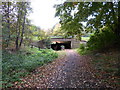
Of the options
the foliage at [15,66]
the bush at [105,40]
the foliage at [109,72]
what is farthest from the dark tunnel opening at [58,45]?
the foliage at [109,72]

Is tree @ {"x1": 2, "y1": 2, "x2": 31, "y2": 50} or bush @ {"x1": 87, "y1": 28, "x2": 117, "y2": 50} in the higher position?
tree @ {"x1": 2, "y1": 2, "x2": 31, "y2": 50}

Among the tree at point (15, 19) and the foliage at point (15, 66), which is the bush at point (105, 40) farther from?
the tree at point (15, 19)

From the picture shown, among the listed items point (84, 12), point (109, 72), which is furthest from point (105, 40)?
point (109, 72)

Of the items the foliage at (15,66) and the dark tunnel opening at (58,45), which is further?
the dark tunnel opening at (58,45)

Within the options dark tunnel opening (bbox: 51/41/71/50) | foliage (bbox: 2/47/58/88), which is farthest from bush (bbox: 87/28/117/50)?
dark tunnel opening (bbox: 51/41/71/50)

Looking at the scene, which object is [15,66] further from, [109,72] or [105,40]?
[105,40]

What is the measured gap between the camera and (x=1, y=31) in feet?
18.0

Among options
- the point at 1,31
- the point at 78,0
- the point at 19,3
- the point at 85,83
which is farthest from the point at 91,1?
the point at 19,3

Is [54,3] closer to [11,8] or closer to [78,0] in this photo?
[78,0]

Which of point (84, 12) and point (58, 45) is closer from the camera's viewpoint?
point (84, 12)

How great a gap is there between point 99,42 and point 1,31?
760cm

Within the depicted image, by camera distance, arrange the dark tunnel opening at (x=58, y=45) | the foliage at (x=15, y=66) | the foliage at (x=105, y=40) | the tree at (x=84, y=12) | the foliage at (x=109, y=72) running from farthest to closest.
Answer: the dark tunnel opening at (x=58, y=45), the foliage at (x=105, y=40), the tree at (x=84, y=12), the foliage at (x=15, y=66), the foliage at (x=109, y=72)

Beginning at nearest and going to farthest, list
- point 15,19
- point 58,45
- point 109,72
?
point 109,72 → point 15,19 → point 58,45

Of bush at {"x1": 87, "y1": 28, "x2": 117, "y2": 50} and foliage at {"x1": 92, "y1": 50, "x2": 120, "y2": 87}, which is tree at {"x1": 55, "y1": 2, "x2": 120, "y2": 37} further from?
foliage at {"x1": 92, "y1": 50, "x2": 120, "y2": 87}
